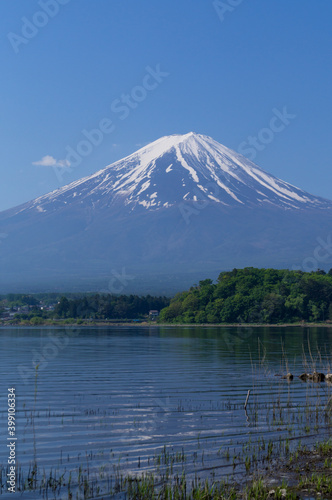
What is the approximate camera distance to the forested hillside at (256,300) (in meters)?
98.7

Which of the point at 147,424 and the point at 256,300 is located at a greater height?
the point at 256,300

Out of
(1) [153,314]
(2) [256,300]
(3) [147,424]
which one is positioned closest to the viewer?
(3) [147,424]

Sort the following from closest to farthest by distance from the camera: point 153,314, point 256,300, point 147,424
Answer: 1. point 147,424
2. point 256,300
3. point 153,314

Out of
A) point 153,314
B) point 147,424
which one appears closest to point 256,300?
point 153,314

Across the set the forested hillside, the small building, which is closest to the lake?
the forested hillside

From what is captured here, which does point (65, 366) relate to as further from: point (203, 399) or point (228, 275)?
point (228, 275)

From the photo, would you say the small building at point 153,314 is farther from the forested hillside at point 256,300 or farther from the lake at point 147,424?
the lake at point 147,424

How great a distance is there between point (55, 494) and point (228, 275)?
107496 mm

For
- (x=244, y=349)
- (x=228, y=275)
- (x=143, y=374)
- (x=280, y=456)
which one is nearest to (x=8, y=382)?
(x=143, y=374)

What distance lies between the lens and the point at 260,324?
9719 centimetres

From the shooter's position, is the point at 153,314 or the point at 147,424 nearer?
the point at 147,424

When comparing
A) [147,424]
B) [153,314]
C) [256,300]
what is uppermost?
[256,300]

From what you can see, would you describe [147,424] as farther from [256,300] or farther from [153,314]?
[153,314]

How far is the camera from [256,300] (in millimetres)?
103000
